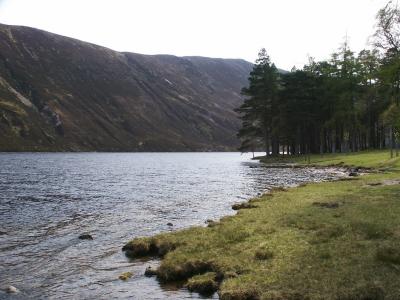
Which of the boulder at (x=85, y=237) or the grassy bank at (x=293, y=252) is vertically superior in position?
the grassy bank at (x=293, y=252)

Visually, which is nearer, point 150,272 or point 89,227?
point 150,272

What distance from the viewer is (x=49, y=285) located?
18672 mm

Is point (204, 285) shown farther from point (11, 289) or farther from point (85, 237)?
point (85, 237)

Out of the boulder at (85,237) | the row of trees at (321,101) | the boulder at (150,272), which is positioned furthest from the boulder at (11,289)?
the row of trees at (321,101)

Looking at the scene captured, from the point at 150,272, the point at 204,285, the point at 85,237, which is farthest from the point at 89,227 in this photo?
the point at 204,285

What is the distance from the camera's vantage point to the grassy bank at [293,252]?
14836mm

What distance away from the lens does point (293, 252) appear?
18734 millimetres

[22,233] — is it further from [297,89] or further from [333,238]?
[297,89]

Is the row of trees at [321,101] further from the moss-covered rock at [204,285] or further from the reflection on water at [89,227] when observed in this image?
the moss-covered rock at [204,285]

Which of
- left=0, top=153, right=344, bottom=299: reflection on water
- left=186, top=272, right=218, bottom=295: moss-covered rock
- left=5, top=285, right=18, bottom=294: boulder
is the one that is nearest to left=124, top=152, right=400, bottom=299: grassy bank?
left=186, top=272, right=218, bottom=295: moss-covered rock

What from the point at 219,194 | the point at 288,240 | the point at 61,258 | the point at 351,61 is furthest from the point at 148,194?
the point at 351,61

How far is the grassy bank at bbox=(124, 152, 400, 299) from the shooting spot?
48.7 ft

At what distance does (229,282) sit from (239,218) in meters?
12.7

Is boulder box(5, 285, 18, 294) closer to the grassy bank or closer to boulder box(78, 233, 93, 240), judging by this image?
the grassy bank
